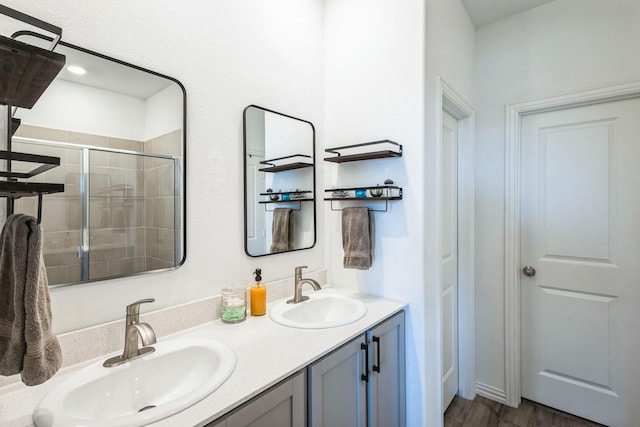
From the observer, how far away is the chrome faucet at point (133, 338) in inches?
37.7

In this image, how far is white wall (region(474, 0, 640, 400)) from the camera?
1.79m

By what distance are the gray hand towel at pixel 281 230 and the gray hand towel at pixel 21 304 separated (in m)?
1.05

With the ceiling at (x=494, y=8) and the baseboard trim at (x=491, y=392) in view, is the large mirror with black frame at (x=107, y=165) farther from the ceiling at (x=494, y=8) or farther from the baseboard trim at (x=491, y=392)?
the baseboard trim at (x=491, y=392)

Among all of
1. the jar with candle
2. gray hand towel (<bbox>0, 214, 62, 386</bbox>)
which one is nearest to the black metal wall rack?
gray hand towel (<bbox>0, 214, 62, 386</bbox>)

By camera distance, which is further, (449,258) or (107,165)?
(449,258)

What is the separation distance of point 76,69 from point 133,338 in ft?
2.96

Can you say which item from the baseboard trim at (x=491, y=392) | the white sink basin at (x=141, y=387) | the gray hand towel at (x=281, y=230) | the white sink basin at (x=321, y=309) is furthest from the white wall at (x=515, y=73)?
the white sink basin at (x=141, y=387)

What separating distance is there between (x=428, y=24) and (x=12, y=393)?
2167 mm

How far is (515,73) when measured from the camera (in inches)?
82.4

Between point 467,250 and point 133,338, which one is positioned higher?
point 467,250

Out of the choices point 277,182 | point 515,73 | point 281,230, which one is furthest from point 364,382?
point 515,73

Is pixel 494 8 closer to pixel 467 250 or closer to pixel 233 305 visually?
pixel 467 250

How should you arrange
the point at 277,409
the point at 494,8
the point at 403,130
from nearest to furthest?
the point at 277,409
the point at 403,130
the point at 494,8

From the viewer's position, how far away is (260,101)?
1.57m
